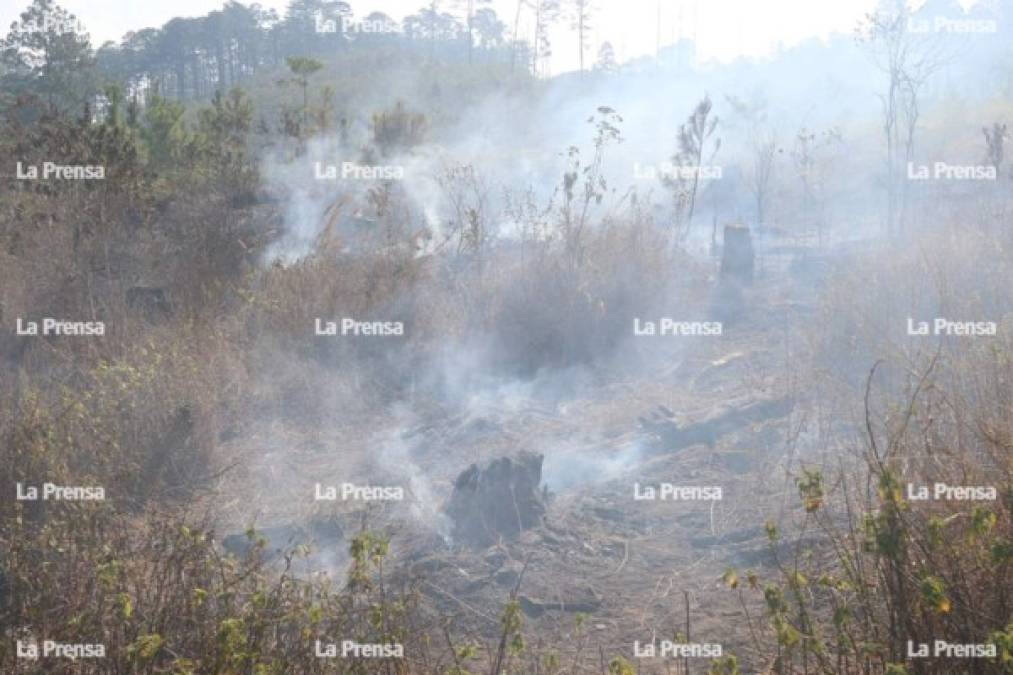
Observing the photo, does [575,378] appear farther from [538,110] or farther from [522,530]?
[538,110]

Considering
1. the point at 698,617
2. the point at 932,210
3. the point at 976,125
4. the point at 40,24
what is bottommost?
the point at 698,617

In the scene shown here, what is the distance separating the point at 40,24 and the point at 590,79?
27.5 meters

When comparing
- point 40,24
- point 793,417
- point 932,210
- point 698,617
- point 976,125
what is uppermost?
point 40,24

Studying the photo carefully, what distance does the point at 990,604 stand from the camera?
3033mm

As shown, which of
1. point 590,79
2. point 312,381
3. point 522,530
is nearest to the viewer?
point 522,530

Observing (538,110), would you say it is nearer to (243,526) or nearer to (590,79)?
(590,79)

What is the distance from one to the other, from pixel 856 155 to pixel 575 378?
14417 millimetres

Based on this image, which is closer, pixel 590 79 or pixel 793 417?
pixel 793 417

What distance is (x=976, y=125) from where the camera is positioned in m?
19.5

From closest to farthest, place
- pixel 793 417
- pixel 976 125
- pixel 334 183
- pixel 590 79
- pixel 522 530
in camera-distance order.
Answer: pixel 522 530
pixel 793 417
pixel 334 183
pixel 976 125
pixel 590 79

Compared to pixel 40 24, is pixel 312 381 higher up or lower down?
lower down

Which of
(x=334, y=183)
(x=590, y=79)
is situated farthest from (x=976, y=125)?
(x=590, y=79)

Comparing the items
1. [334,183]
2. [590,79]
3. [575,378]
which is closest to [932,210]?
[575,378]

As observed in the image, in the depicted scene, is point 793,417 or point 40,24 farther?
point 40,24
